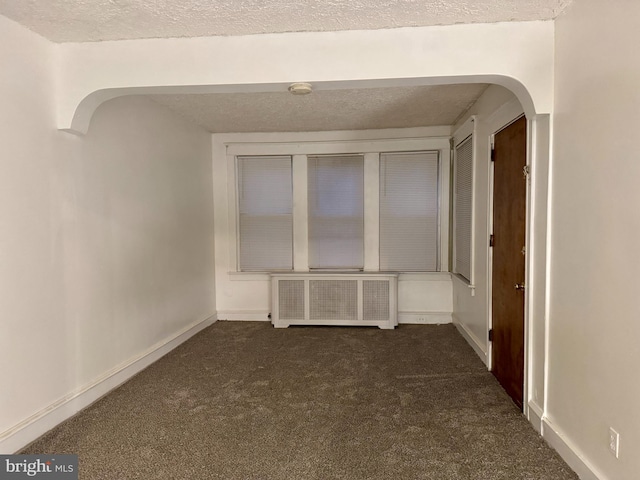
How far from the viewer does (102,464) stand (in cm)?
206

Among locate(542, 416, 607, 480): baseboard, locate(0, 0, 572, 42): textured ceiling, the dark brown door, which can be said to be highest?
locate(0, 0, 572, 42): textured ceiling

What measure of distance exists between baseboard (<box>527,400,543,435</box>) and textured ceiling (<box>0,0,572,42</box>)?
2327mm

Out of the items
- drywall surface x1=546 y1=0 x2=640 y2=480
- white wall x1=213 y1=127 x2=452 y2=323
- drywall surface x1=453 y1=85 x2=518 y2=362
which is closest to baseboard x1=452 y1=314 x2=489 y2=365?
drywall surface x1=453 y1=85 x2=518 y2=362

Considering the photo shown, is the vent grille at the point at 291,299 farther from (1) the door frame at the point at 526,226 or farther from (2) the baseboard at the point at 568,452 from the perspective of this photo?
(2) the baseboard at the point at 568,452

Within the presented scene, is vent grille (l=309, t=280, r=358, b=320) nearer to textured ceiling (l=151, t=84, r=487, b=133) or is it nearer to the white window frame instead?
the white window frame

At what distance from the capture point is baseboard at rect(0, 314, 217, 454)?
2.14m

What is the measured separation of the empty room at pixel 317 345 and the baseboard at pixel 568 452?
0.01 m

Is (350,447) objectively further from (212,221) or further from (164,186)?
(212,221)

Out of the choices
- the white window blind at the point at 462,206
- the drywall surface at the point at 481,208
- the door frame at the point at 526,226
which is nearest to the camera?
the door frame at the point at 526,226

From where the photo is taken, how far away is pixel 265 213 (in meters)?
5.05

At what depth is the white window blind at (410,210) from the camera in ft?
15.6

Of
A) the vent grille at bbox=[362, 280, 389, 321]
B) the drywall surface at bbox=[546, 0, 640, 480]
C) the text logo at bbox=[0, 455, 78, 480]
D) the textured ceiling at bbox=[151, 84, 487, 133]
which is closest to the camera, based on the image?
the drywall surface at bbox=[546, 0, 640, 480]

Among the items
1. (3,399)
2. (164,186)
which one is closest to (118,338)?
(3,399)

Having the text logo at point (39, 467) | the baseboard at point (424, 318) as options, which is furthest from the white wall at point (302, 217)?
the text logo at point (39, 467)
